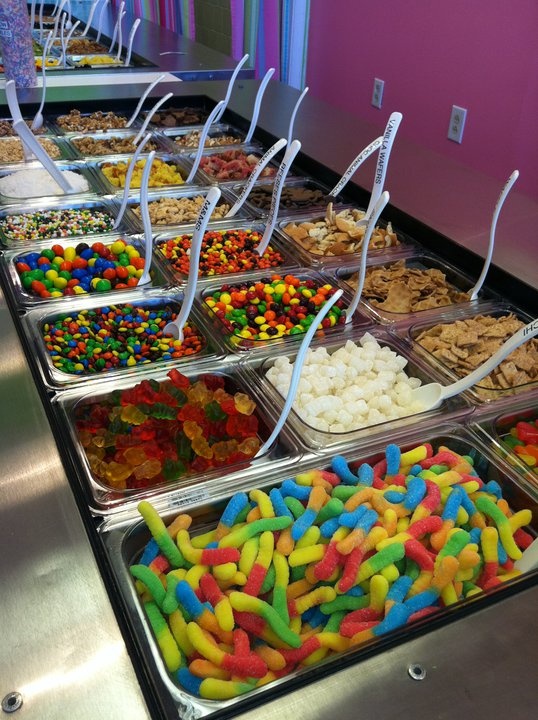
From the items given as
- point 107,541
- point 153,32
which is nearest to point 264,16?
point 153,32

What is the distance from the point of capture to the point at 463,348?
4.77 feet

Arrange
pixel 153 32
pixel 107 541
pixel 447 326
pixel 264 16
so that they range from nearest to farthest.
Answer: pixel 107 541, pixel 447 326, pixel 153 32, pixel 264 16

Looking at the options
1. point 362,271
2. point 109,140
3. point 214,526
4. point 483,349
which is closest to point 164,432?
point 214,526

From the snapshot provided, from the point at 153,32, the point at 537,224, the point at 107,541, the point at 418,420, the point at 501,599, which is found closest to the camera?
the point at 501,599

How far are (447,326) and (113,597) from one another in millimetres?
981

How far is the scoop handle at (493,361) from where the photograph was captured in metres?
1.11

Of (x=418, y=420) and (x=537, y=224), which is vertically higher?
(x=537, y=224)

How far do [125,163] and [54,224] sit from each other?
20.4 inches

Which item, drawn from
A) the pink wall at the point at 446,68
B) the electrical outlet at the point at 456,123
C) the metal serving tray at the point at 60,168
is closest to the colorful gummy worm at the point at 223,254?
the metal serving tray at the point at 60,168

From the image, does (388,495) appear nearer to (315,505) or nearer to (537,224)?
(315,505)

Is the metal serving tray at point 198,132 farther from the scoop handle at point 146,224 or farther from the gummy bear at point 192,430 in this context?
the gummy bear at point 192,430

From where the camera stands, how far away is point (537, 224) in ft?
5.90

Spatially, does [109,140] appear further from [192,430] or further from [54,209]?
[192,430]

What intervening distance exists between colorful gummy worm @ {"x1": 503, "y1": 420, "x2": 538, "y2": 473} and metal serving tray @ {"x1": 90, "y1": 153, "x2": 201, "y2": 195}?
139cm
